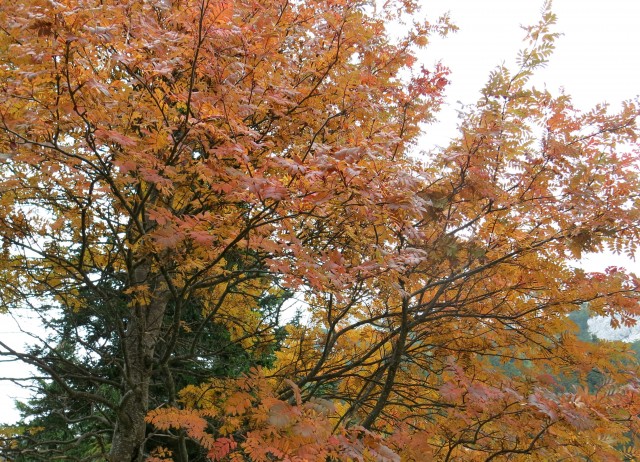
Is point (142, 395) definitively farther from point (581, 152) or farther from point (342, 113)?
point (581, 152)

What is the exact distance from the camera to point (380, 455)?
2375 millimetres

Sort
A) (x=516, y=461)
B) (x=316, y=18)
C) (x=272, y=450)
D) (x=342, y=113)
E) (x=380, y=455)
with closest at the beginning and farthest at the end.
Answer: (x=272, y=450) → (x=380, y=455) → (x=342, y=113) → (x=316, y=18) → (x=516, y=461)

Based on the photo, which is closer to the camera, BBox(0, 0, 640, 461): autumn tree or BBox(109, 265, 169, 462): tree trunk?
BBox(0, 0, 640, 461): autumn tree

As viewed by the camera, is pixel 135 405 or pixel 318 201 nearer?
pixel 318 201

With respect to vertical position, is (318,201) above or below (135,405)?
above

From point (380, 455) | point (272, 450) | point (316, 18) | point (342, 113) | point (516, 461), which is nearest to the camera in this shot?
point (272, 450)

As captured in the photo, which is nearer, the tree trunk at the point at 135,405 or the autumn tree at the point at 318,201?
the autumn tree at the point at 318,201

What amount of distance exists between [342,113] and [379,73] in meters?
0.98

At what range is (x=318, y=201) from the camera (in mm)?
2186

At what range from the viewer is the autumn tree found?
7.67 ft

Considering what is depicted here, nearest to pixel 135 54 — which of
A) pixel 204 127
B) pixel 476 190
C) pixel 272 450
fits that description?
pixel 204 127

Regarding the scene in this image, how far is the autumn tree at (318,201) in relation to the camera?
2.34 metres

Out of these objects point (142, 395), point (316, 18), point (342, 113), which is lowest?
point (142, 395)

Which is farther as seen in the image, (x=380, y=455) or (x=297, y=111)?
(x=297, y=111)
